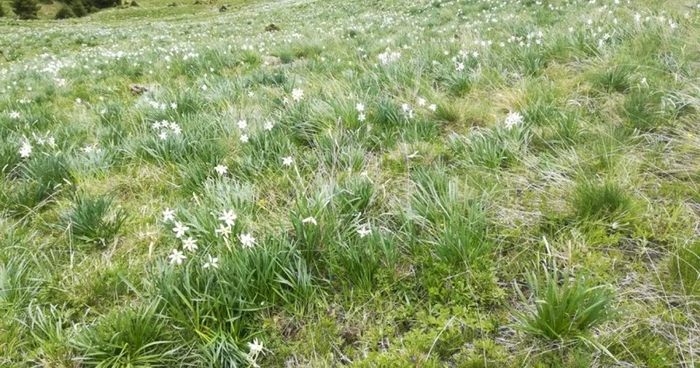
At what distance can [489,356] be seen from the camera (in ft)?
6.76

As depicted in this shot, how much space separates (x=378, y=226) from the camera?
2.94 m

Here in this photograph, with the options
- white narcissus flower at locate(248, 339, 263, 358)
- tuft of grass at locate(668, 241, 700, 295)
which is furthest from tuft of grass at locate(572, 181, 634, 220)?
white narcissus flower at locate(248, 339, 263, 358)

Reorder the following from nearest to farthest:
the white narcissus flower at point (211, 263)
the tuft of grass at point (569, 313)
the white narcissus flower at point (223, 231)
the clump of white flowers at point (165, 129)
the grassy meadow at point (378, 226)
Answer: the tuft of grass at point (569, 313)
the grassy meadow at point (378, 226)
the white narcissus flower at point (211, 263)
the white narcissus flower at point (223, 231)
the clump of white flowers at point (165, 129)

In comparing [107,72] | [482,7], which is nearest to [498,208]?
[107,72]

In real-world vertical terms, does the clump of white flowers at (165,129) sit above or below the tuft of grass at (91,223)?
above

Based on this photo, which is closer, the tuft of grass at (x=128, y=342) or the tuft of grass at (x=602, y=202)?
the tuft of grass at (x=128, y=342)

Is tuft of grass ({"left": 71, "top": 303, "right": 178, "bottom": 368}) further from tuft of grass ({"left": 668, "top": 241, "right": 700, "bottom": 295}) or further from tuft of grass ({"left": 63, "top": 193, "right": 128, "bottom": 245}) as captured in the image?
tuft of grass ({"left": 668, "top": 241, "right": 700, "bottom": 295})

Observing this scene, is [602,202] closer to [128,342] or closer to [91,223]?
[128,342]

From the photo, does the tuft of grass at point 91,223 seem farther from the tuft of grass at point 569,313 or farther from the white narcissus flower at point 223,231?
the tuft of grass at point 569,313

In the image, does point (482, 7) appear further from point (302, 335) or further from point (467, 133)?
point (302, 335)

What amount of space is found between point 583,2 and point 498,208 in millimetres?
10294

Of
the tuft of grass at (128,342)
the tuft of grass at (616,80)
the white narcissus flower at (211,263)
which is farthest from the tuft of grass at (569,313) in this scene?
the tuft of grass at (616,80)

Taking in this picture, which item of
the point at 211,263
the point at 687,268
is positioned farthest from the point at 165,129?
the point at 687,268

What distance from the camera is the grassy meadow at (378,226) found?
6.95 feet
